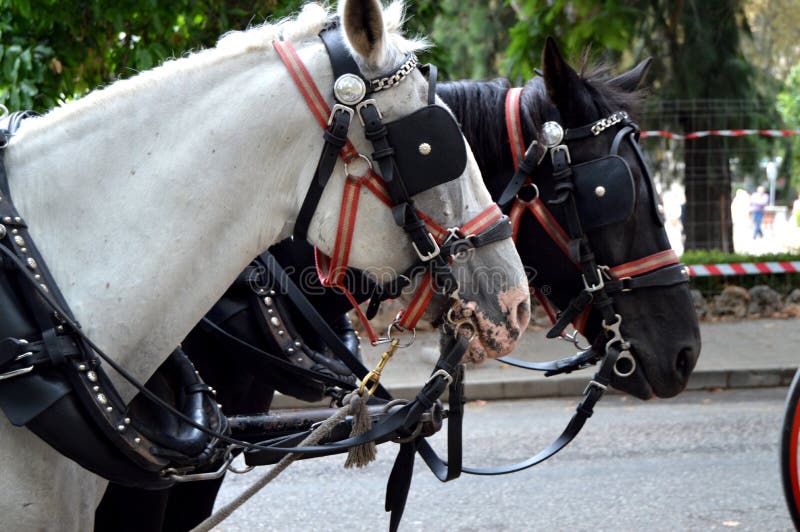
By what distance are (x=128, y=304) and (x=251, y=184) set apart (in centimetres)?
35

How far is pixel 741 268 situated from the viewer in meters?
9.53

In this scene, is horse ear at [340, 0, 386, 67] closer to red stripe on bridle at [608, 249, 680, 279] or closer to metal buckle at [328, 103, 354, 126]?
metal buckle at [328, 103, 354, 126]

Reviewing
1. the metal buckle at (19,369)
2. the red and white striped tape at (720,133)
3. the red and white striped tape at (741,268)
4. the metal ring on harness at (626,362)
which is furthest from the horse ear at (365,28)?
the red and white striped tape at (720,133)

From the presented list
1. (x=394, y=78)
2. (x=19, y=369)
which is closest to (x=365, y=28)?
(x=394, y=78)

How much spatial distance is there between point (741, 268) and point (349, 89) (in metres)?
8.60

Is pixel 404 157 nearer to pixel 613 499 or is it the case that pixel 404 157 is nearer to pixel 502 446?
pixel 613 499

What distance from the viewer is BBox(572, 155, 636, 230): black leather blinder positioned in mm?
2818

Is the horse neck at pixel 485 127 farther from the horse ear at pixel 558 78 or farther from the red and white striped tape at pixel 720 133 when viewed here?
the red and white striped tape at pixel 720 133

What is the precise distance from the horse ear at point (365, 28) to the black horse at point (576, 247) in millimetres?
1137

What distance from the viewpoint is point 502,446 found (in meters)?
5.41

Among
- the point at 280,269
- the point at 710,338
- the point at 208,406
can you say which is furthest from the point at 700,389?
the point at 208,406

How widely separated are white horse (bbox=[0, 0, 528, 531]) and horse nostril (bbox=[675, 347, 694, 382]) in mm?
1241

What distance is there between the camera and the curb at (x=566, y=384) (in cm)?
703

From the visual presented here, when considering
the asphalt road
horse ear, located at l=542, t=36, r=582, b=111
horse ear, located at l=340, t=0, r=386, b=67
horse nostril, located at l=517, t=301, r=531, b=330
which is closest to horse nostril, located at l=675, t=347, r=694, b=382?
horse ear, located at l=542, t=36, r=582, b=111
